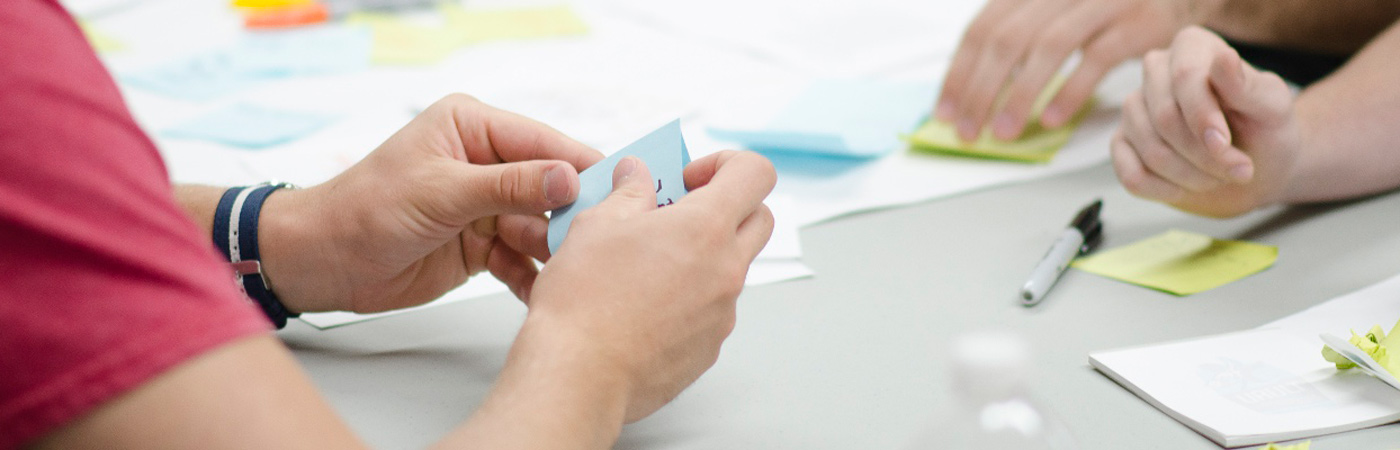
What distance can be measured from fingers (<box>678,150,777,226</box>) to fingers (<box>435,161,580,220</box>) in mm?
85

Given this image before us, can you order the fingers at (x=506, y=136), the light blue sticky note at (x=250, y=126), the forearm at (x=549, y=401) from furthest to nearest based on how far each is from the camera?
the light blue sticky note at (x=250, y=126) → the fingers at (x=506, y=136) → the forearm at (x=549, y=401)

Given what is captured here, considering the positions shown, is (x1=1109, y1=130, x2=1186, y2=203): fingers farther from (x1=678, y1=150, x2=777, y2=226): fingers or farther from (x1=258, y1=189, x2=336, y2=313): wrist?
(x1=258, y1=189, x2=336, y2=313): wrist

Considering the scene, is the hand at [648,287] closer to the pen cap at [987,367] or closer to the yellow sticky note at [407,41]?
the pen cap at [987,367]

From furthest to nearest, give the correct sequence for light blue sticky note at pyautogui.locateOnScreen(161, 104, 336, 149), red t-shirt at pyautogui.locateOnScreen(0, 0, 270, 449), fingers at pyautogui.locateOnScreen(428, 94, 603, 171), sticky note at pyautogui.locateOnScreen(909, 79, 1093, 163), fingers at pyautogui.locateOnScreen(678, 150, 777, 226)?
light blue sticky note at pyautogui.locateOnScreen(161, 104, 336, 149) < sticky note at pyautogui.locateOnScreen(909, 79, 1093, 163) < fingers at pyautogui.locateOnScreen(428, 94, 603, 171) < fingers at pyautogui.locateOnScreen(678, 150, 777, 226) < red t-shirt at pyautogui.locateOnScreen(0, 0, 270, 449)

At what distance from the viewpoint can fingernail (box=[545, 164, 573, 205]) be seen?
0.65 meters

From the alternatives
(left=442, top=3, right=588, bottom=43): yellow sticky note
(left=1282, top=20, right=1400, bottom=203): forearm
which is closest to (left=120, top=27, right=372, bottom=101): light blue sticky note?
(left=442, top=3, right=588, bottom=43): yellow sticky note

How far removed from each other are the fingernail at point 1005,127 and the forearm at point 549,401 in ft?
2.30

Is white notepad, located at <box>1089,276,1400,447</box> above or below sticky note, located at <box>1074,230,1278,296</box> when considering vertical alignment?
above

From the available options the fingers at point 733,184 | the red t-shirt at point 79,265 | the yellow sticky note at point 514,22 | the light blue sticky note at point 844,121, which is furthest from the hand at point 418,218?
the yellow sticky note at point 514,22

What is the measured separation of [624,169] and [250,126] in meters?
0.79

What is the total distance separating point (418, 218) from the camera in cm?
71

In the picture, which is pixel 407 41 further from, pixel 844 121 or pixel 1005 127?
pixel 1005 127

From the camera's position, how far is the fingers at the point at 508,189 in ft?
2.15

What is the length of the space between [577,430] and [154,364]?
0.21 metres
